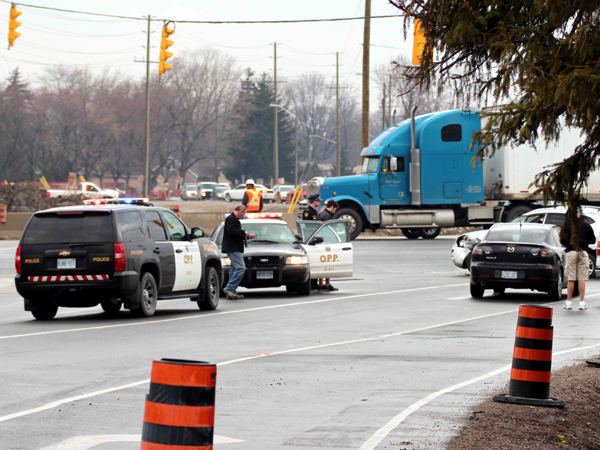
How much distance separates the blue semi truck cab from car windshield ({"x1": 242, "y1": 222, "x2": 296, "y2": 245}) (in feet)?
51.9

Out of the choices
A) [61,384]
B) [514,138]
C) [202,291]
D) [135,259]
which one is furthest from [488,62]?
[202,291]

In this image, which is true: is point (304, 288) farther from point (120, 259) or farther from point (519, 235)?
point (120, 259)

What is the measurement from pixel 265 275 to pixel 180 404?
15557mm

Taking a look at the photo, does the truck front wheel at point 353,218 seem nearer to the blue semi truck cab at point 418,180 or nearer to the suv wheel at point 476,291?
the blue semi truck cab at point 418,180

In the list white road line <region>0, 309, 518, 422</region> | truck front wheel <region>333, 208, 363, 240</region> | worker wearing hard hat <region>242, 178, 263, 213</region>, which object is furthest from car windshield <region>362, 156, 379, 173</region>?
white road line <region>0, 309, 518, 422</region>

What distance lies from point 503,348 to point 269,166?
334 feet

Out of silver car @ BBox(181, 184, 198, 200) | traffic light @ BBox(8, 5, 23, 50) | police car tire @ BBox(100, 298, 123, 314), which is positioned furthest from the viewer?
silver car @ BBox(181, 184, 198, 200)

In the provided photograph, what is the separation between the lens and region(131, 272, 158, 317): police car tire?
15320 mm

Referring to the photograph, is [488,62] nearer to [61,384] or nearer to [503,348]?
[503,348]

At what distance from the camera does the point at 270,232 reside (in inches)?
835

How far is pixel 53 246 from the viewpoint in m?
14.9

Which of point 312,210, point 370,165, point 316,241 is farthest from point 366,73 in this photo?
point 316,241

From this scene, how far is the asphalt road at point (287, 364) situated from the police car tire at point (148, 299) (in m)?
0.23

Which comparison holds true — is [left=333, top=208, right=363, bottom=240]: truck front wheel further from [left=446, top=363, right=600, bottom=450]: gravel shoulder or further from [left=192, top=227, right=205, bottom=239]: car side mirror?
[left=446, top=363, right=600, bottom=450]: gravel shoulder
